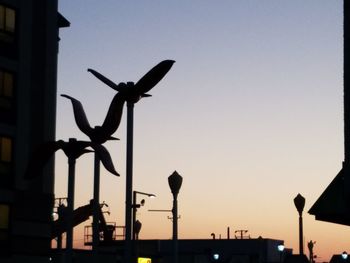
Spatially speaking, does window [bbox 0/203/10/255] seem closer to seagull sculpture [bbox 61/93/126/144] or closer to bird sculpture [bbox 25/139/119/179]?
bird sculpture [bbox 25/139/119/179]

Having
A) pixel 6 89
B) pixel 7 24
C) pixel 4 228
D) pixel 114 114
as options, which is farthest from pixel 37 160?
pixel 7 24

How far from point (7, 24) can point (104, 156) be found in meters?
12.8

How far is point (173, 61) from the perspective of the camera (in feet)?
96.9

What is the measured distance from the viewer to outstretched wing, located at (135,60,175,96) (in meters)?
A: 29.7

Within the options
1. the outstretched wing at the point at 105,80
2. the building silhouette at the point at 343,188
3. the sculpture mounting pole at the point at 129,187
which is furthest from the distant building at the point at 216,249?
the building silhouette at the point at 343,188

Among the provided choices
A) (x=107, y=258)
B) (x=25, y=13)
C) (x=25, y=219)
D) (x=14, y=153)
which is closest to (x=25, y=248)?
(x=25, y=219)

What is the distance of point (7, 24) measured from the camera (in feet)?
148

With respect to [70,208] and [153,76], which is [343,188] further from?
[70,208]

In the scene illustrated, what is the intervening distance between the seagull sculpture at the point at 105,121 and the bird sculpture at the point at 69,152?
1.51 feet

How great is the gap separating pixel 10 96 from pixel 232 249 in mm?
97757

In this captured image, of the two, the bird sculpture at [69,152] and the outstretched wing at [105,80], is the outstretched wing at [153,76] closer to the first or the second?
the outstretched wing at [105,80]

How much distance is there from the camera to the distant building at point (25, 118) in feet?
145

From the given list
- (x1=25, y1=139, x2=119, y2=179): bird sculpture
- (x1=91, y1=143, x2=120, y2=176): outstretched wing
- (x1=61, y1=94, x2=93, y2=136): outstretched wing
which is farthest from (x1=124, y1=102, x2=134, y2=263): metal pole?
(x1=61, y1=94, x2=93, y2=136): outstretched wing

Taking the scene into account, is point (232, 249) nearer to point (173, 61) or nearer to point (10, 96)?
point (10, 96)
